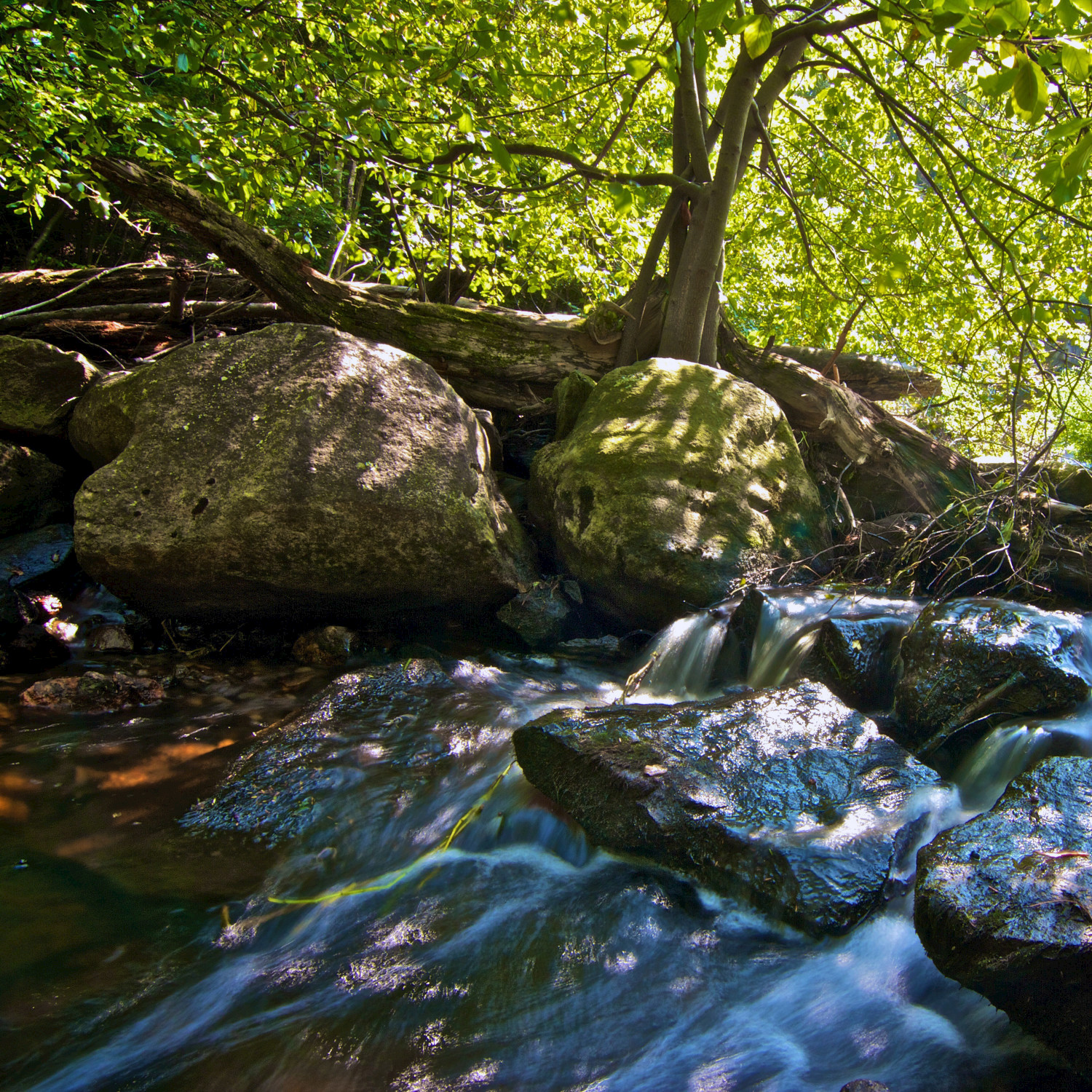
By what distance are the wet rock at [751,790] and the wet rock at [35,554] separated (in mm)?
4247

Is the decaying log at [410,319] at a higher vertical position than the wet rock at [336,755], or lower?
higher

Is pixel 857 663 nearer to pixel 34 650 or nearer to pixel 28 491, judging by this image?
pixel 34 650

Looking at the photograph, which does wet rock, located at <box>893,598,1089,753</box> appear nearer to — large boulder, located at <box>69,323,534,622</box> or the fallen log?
large boulder, located at <box>69,323,534,622</box>

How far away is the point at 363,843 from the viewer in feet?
10.2

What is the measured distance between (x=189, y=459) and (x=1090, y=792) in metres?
4.98

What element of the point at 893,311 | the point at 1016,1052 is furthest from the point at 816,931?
the point at 893,311

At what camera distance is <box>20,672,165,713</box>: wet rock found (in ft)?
13.3

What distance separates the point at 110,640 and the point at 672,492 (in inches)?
157

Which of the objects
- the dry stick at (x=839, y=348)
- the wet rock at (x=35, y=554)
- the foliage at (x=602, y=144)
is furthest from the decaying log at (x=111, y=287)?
the dry stick at (x=839, y=348)

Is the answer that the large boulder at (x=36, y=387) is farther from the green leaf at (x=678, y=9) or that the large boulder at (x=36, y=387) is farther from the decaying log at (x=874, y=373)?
the decaying log at (x=874, y=373)

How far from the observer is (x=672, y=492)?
17.3 feet

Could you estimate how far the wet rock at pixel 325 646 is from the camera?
496cm

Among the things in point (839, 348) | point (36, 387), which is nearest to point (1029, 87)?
point (839, 348)

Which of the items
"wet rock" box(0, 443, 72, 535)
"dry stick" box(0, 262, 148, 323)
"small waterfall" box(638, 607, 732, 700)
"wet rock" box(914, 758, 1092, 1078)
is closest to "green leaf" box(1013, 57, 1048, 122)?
"wet rock" box(914, 758, 1092, 1078)
